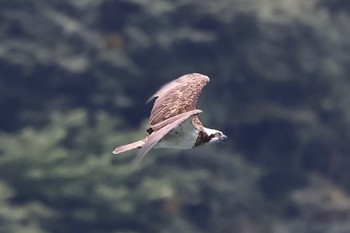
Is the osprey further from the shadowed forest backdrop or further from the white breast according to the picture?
the shadowed forest backdrop

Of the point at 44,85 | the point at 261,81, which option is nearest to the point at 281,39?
the point at 261,81

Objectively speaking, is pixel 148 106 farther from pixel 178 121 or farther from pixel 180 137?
pixel 178 121

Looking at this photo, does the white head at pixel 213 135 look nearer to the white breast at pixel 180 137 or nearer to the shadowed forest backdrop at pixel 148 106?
the white breast at pixel 180 137

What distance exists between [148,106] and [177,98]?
14633 millimetres

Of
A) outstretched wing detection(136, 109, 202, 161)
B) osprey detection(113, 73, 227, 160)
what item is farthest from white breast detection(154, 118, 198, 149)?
outstretched wing detection(136, 109, 202, 161)

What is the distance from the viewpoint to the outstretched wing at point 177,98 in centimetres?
864

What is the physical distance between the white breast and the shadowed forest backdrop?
11.8 m

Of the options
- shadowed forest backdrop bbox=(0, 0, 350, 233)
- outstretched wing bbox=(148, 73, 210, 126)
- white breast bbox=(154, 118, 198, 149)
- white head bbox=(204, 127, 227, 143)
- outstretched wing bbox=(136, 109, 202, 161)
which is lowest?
outstretched wing bbox=(136, 109, 202, 161)

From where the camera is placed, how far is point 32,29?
2220cm

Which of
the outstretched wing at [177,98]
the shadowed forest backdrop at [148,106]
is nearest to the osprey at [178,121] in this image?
the outstretched wing at [177,98]

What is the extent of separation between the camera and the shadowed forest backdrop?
2047 centimetres

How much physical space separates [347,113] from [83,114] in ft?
19.0

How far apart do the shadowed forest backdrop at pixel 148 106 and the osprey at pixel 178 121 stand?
36.0ft

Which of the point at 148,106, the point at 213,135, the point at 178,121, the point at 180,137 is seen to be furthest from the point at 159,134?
the point at 148,106
